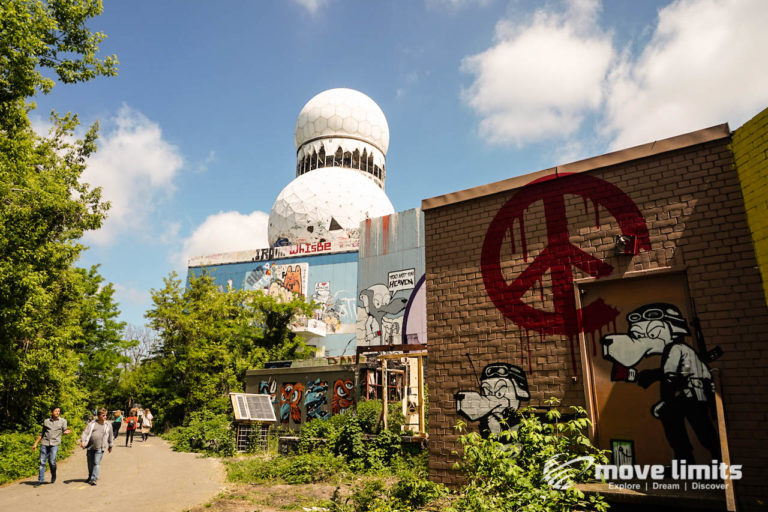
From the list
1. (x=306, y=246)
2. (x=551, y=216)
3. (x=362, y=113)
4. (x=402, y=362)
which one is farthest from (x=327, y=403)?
(x=362, y=113)

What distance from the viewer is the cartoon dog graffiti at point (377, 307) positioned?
30109 mm

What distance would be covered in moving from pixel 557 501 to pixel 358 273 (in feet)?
89.4

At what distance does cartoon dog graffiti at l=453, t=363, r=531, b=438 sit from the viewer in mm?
8086

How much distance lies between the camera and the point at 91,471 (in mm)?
11172

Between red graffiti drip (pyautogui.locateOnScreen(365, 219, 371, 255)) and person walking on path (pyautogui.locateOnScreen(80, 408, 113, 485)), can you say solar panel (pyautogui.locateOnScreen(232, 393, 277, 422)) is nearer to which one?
person walking on path (pyautogui.locateOnScreen(80, 408, 113, 485))

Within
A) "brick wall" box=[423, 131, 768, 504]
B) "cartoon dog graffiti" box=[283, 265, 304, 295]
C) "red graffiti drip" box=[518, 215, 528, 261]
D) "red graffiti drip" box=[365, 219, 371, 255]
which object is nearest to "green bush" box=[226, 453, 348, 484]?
"brick wall" box=[423, 131, 768, 504]

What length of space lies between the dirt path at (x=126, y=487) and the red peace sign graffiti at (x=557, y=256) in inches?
269

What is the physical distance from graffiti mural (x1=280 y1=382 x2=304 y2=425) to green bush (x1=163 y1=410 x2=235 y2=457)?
2.30 metres

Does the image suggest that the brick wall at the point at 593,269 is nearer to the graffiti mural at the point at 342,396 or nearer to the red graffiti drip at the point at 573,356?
the red graffiti drip at the point at 573,356

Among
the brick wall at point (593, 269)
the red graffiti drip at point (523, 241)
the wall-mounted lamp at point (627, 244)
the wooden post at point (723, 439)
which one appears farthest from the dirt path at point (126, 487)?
the wall-mounted lamp at point (627, 244)

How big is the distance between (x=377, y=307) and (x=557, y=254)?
23.1 metres

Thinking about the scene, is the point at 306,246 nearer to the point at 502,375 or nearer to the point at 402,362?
the point at 402,362

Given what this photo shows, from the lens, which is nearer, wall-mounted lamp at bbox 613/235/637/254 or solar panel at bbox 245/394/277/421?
wall-mounted lamp at bbox 613/235/637/254

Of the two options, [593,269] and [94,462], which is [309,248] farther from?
[593,269]
